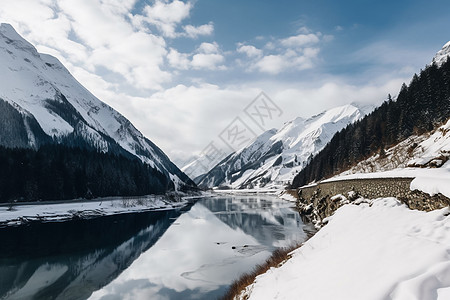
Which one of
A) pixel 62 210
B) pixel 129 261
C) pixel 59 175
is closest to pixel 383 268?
pixel 129 261

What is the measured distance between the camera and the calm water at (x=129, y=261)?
20969mm

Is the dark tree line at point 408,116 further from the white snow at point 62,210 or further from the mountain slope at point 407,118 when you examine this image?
the white snow at point 62,210

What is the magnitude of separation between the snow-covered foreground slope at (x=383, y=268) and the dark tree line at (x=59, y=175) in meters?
79.0

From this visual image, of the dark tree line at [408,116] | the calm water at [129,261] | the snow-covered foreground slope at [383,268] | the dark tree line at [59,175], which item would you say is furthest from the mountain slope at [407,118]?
the dark tree line at [59,175]

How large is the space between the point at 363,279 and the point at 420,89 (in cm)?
7334

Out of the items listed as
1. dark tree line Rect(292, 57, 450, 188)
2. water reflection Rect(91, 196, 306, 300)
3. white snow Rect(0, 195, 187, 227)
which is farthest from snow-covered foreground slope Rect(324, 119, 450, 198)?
white snow Rect(0, 195, 187, 227)

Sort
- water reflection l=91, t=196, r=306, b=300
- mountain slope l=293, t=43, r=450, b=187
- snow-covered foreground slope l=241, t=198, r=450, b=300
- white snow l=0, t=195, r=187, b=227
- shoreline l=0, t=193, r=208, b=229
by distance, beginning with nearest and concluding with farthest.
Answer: snow-covered foreground slope l=241, t=198, r=450, b=300 → water reflection l=91, t=196, r=306, b=300 → mountain slope l=293, t=43, r=450, b=187 → shoreline l=0, t=193, r=208, b=229 → white snow l=0, t=195, r=187, b=227

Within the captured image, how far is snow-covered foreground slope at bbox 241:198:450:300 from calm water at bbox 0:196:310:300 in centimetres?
883

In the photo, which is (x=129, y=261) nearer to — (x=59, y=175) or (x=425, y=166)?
(x=425, y=166)

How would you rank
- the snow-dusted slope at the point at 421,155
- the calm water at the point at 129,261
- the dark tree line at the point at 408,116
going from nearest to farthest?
the calm water at the point at 129,261
the snow-dusted slope at the point at 421,155
the dark tree line at the point at 408,116

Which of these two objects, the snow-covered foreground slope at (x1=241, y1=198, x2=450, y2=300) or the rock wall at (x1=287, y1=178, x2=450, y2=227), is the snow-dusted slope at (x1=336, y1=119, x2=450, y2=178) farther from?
the snow-covered foreground slope at (x1=241, y1=198, x2=450, y2=300)

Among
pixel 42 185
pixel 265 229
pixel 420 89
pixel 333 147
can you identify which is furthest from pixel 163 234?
pixel 333 147

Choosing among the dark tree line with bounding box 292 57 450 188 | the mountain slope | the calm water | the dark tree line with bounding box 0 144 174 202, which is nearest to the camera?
the calm water

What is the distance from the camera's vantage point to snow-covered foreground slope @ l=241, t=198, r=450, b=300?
7.57 meters
